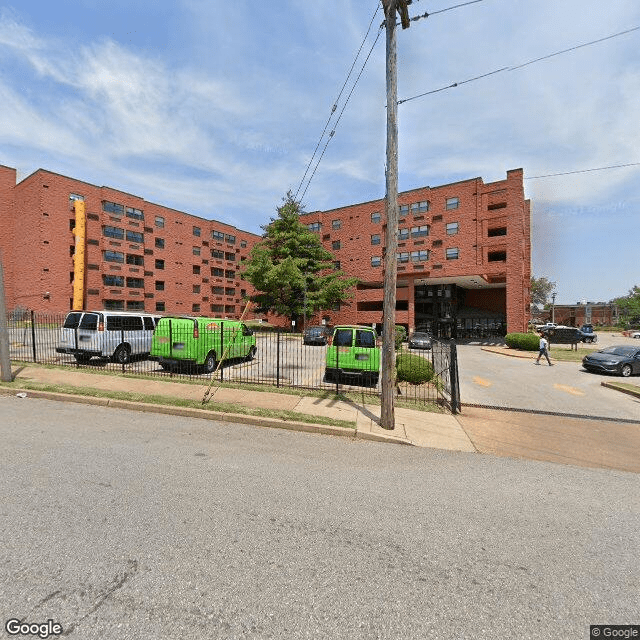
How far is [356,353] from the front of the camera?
10820 millimetres

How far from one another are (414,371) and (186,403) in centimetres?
729

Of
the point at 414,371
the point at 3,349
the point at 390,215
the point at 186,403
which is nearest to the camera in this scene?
the point at 390,215

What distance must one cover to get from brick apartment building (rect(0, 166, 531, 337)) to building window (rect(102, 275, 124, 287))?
0.17 m

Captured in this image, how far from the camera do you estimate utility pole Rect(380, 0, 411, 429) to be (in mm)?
6609

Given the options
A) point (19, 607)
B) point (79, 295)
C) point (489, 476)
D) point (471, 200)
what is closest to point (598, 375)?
point (489, 476)

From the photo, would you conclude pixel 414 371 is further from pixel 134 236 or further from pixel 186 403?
pixel 134 236

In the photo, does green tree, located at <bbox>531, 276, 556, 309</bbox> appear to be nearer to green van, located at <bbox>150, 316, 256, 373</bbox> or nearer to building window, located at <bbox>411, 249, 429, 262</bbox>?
building window, located at <bbox>411, 249, 429, 262</bbox>

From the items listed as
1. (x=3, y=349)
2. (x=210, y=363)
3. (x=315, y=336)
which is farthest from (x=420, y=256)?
(x=3, y=349)

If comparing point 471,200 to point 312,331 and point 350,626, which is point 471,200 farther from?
point 350,626

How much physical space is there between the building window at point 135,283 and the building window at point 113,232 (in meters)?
5.91

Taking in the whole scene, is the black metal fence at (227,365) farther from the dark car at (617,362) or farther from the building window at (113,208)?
the building window at (113,208)

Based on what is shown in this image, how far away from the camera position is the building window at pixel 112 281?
4375 cm

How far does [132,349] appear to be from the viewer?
43.1ft

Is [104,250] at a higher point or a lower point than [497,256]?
higher
